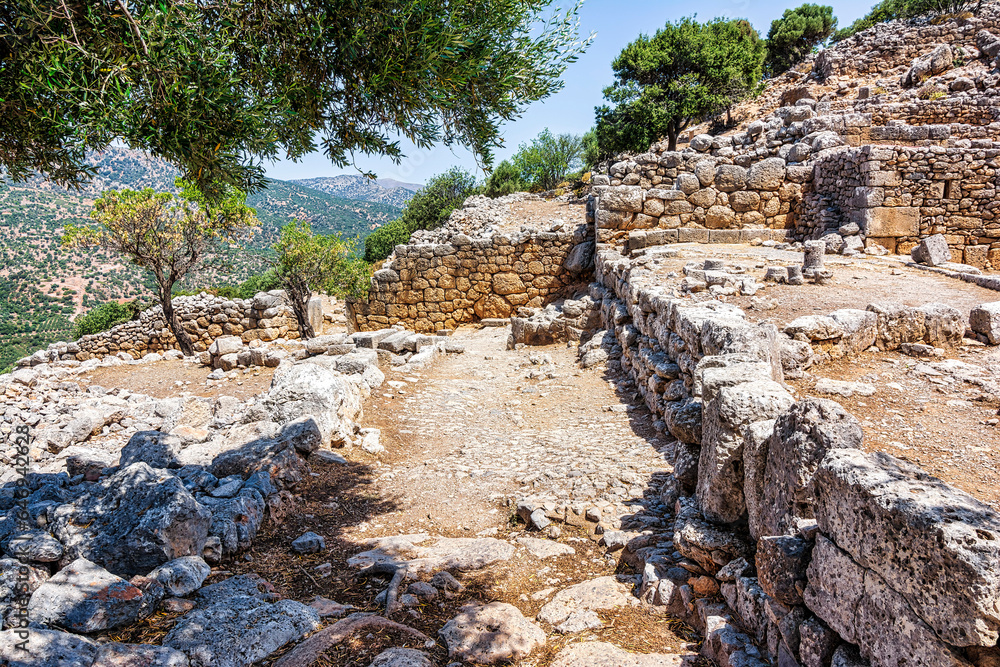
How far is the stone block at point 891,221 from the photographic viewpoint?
1116 cm

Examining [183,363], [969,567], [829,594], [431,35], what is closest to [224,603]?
[829,594]

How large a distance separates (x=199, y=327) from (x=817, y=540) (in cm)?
1639

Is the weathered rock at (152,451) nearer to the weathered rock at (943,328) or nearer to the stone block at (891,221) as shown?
the weathered rock at (943,328)

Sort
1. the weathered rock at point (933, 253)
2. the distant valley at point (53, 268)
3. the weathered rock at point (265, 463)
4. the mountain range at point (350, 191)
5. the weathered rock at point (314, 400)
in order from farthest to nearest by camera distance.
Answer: the mountain range at point (350, 191)
the distant valley at point (53, 268)
the weathered rock at point (933, 253)
the weathered rock at point (314, 400)
the weathered rock at point (265, 463)

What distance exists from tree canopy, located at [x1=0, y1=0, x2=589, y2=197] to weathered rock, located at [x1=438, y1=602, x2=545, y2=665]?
10.5 ft

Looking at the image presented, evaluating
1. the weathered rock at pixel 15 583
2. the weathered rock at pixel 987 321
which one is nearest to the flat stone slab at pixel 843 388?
the weathered rock at pixel 987 321

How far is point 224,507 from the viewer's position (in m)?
3.75

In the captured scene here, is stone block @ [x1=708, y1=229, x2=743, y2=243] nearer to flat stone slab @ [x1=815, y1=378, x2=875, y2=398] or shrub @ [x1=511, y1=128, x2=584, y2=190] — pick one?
flat stone slab @ [x1=815, y1=378, x2=875, y2=398]

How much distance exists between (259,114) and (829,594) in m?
3.92

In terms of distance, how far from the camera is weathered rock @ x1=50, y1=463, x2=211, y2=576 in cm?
301

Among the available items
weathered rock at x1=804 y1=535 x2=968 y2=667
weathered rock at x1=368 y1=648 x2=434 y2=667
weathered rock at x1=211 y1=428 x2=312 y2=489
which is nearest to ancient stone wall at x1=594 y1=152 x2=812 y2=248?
weathered rock at x1=211 y1=428 x2=312 y2=489

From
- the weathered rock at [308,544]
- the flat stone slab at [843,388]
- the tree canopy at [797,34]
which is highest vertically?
the tree canopy at [797,34]

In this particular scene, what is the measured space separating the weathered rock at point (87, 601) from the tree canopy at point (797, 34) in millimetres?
45152

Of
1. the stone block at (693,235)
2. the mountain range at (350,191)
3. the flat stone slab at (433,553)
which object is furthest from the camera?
the mountain range at (350,191)
